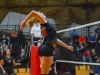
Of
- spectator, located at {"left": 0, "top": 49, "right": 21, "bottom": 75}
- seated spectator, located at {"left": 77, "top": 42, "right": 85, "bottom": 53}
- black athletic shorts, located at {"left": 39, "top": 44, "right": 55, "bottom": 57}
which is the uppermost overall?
black athletic shorts, located at {"left": 39, "top": 44, "right": 55, "bottom": 57}

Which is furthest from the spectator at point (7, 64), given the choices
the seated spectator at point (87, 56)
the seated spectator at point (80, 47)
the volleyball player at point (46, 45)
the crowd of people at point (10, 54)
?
the volleyball player at point (46, 45)

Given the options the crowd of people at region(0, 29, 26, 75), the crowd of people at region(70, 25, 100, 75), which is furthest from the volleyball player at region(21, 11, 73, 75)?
the crowd of people at region(0, 29, 26, 75)

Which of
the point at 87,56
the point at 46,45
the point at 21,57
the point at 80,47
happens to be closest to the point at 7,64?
the point at 21,57

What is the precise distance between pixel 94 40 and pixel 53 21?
5.95 metres

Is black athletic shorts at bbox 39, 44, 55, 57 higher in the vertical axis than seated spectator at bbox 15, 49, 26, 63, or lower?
higher

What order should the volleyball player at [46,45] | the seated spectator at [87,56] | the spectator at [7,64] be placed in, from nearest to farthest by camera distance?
the volleyball player at [46,45] < the spectator at [7,64] < the seated spectator at [87,56]

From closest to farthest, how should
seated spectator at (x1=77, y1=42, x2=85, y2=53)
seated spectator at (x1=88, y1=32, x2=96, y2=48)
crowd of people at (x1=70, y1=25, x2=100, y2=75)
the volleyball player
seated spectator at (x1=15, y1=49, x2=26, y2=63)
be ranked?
the volleyball player, crowd of people at (x1=70, y1=25, x2=100, y2=75), seated spectator at (x1=88, y1=32, x2=96, y2=48), seated spectator at (x1=15, y1=49, x2=26, y2=63), seated spectator at (x1=77, y1=42, x2=85, y2=53)

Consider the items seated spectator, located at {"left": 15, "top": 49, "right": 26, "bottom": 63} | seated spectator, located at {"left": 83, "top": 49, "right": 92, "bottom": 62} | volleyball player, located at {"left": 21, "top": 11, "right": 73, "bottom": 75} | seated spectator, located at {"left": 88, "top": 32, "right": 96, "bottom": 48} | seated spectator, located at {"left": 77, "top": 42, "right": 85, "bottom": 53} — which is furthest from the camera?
seated spectator, located at {"left": 77, "top": 42, "right": 85, "bottom": 53}

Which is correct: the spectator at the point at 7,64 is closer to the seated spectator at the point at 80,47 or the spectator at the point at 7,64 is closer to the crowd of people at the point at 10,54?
the crowd of people at the point at 10,54

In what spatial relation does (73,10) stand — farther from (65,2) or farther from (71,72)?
(71,72)

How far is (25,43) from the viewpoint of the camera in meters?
12.4

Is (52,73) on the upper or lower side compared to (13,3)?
lower

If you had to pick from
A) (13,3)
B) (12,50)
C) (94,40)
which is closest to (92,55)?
(94,40)

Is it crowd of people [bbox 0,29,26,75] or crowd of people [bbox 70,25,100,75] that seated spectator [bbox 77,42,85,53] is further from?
crowd of people [bbox 0,29,26,75]
